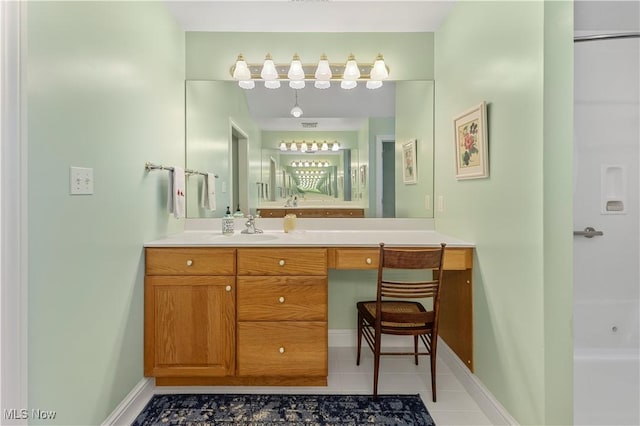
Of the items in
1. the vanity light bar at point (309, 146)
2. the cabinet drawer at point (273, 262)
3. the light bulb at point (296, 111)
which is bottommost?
the cabinet drawer at point (273, 262)

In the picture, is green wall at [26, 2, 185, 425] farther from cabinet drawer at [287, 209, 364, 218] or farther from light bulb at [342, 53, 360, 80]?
light bulb at [342, 53, 360, 80]

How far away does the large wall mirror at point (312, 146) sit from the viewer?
257cm

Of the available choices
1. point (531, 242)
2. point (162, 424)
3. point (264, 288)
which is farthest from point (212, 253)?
point (531, 242)

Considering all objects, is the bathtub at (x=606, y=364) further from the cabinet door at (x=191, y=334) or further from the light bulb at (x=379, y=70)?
the light bulb at (x=379, y=70)

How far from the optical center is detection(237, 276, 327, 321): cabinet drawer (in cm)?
190

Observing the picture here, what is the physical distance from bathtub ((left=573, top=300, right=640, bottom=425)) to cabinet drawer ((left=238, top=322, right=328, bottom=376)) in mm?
1315

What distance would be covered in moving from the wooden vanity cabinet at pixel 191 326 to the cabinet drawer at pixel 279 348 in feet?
0.24

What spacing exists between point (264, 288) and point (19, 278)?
1064mm

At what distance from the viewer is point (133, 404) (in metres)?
1.78

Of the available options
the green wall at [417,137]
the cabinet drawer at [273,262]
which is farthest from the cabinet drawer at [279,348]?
the green wall at [417,137]

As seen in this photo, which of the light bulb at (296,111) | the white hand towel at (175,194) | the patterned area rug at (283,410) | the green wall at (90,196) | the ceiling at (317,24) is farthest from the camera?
the light bulb at (296,111)

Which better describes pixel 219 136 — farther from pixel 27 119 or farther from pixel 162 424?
pixel 162 424

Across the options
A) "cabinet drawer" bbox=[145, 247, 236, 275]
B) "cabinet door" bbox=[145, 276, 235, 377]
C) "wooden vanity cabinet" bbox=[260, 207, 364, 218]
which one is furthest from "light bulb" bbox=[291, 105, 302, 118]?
"cabinet door" bbox=[145, 276, 235, 377]

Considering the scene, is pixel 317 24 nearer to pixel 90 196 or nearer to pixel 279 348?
pixel 90 196
